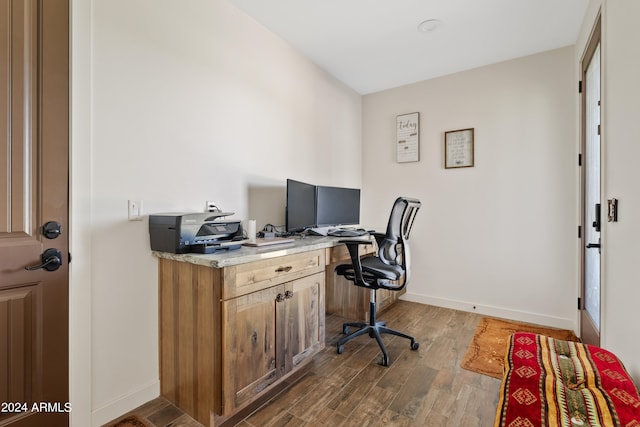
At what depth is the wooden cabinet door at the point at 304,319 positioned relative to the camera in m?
1.84

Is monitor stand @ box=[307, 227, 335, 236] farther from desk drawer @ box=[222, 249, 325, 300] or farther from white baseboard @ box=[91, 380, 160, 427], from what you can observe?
white baseboard @ box=[91, 380, 160, 427]

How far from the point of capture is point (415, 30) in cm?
256

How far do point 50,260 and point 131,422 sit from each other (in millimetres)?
933

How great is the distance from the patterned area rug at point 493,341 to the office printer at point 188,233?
1.86 meters

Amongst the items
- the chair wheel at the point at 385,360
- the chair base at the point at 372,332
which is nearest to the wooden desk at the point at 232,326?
the chair base at the point at 372,332

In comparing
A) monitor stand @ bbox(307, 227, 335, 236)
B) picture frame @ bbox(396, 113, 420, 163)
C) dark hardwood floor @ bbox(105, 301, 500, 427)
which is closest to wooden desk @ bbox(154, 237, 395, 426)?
dark hardwood floor @ bbox(105, 301, 500, 427)

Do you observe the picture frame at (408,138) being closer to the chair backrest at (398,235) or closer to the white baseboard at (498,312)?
the chair backrest at (398,235)

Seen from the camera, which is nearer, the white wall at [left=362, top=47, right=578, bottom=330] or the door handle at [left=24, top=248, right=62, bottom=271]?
the door handle at [left=24, top=248, right=62, bottom=271]

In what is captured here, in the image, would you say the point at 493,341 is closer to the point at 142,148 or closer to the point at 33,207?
the point at 142,148

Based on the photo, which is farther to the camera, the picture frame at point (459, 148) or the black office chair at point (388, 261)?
the picture frame at point (459, 148)

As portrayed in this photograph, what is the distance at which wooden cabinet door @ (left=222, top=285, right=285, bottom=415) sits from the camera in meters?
1.47

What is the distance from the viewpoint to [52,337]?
1.40m

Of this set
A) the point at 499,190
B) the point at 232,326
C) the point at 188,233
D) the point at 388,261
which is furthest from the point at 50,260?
the point at 499,190

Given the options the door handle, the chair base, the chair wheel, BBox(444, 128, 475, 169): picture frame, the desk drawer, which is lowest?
the chair wheel
